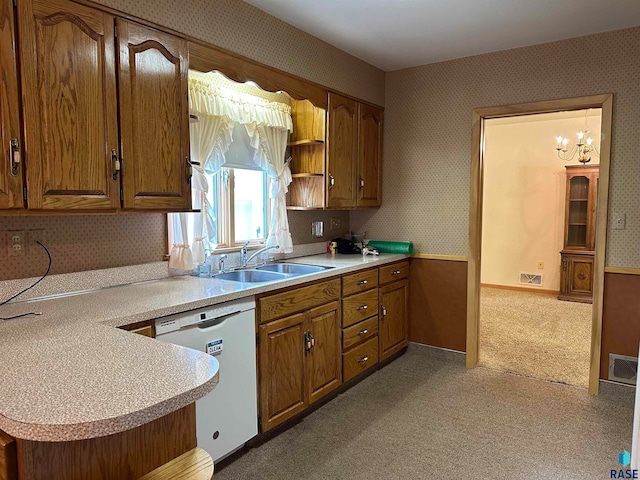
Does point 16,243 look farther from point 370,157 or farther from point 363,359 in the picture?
point 370,157

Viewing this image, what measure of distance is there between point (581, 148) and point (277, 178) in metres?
4.85

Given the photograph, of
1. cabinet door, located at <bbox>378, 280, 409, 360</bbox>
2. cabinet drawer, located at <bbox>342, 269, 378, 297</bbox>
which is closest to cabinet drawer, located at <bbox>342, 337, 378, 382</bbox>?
cabinet door, located at <bbox>378, 280, 409, 360</bbox>

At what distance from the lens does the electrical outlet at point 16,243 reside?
2.04 m

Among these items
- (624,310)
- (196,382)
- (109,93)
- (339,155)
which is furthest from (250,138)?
(624,310)

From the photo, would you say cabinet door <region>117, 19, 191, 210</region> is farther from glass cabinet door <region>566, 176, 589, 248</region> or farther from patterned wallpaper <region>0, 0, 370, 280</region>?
glass cabinet door <region>566, 176, 589, 248</region>

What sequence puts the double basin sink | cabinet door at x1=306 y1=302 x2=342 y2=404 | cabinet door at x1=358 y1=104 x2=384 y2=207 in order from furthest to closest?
1. cabinet door at x1=358 y1=104 x2=384 y2=207
2. the double basin sink
3. cabinet door at x1=306 y1=302 x2=342 y2=404

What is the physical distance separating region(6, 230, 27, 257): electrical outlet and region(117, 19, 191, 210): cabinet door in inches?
19.3

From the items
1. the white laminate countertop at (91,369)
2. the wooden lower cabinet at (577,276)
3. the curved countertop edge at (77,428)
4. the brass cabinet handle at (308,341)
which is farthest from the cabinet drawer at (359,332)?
the wooden lower cabinet at (577,276)

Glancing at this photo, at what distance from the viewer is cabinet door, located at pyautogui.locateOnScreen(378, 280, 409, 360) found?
12.2 ft

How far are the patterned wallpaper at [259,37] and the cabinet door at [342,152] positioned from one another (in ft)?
0.53

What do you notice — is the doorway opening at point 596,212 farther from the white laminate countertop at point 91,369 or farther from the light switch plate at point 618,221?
the white laminate countertop at point 91,369

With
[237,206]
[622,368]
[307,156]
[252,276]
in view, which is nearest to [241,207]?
[237,206]

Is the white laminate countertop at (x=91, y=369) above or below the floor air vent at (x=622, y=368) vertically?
above

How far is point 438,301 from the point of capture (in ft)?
13.3
